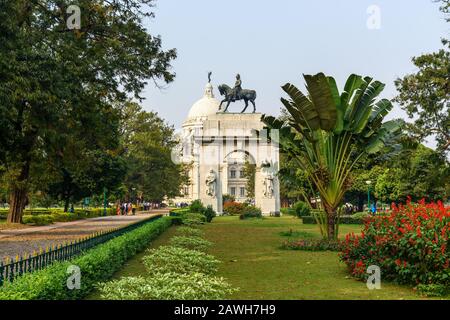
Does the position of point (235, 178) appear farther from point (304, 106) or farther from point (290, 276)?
point (290, 276)

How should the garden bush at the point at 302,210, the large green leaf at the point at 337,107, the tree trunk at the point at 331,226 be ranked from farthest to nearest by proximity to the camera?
the garden bush at the point at 302,210 < the tree trunk at the point at 331,226 < the large green leaf at the point at 337,107

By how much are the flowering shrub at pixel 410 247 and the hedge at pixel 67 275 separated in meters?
5.44

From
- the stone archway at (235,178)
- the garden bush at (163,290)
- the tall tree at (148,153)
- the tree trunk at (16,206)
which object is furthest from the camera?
the stone archway at (235,178)

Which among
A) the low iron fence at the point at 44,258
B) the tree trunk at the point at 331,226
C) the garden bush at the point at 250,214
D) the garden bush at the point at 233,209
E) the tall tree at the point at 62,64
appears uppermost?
the tall tree at the point at 62,64

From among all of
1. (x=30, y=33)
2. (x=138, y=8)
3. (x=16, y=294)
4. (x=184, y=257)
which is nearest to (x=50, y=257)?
(x=184, y=257)

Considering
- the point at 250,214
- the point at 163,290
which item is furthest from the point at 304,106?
the point at 250,214

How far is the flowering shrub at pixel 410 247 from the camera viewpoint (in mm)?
9656

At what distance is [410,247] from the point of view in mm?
9938

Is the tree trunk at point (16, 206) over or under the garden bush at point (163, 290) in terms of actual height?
over

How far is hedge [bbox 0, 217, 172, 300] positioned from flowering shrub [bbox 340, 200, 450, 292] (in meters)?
5.44

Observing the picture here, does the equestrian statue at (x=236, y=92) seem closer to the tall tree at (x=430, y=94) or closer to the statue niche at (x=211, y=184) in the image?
the statue niche at (x=211, y=184)

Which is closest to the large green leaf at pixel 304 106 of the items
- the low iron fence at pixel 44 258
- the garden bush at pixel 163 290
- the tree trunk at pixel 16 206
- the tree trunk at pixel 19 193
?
the low iron fence at pixel 44 258

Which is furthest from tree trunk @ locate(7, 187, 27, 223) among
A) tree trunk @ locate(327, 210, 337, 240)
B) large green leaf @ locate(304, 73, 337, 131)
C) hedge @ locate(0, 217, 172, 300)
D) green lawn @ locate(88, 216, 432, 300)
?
large green leaf @ locate(304, 73, 337, 131)
